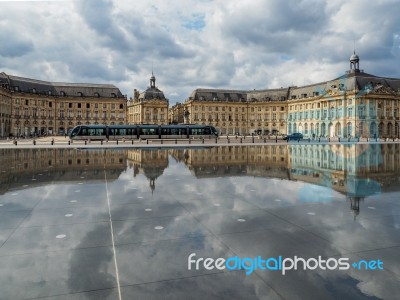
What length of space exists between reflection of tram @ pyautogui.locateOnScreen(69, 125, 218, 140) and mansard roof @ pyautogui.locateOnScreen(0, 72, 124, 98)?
1689 inches

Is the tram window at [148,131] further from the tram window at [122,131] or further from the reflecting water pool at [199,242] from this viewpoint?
the reflecting water pool at [199,242]

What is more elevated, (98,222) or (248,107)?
(248,107)

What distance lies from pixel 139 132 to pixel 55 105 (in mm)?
50128

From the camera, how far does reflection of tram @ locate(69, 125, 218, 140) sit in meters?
64.4

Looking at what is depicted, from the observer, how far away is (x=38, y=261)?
664 centimetres

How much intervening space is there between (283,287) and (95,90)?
115 m

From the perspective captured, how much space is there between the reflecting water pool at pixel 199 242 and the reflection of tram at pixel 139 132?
170ft

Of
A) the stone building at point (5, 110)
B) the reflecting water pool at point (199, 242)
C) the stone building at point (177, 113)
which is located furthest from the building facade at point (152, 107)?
the reflecting water pool at point (199, 242)

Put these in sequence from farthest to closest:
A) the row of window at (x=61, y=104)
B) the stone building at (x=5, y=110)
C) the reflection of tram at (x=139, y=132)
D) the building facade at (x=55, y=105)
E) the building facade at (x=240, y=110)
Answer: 1. the building facade at (x=240, y=110)
2. the row of window at (x=61, y=104)
3. the building facade at (x=55, y=105)
4. the stone building at (x=5, y=110)
5. the reflection of tram at (x=139, y=132)

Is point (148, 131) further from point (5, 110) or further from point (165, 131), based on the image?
point (5, 110)

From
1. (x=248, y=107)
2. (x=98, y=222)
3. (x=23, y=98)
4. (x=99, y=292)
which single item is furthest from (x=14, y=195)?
(x=248, y=107)

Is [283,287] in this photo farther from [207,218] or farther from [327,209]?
[327,209]

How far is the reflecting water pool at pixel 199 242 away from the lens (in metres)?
5.70

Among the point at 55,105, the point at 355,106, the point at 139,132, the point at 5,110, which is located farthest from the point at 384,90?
the point at 5,110
